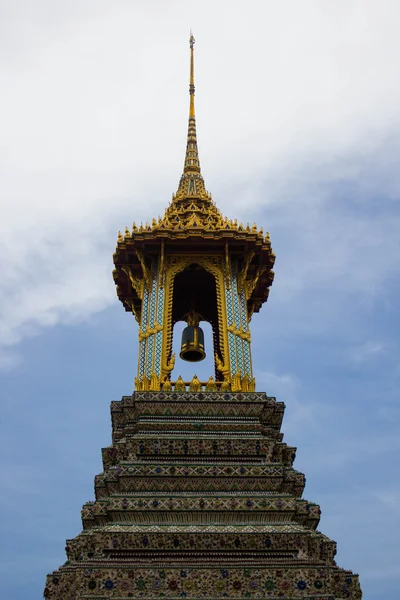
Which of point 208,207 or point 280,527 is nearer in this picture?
point 280,527

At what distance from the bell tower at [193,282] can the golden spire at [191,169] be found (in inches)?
2.9

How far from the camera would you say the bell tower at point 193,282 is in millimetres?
27078

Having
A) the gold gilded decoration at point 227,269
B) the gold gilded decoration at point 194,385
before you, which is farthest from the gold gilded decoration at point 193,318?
the gold gilded decoration at point 194,385

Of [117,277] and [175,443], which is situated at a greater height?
[117,277]

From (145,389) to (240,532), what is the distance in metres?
6.65

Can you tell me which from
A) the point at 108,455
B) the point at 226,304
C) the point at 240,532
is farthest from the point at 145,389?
the point at 240,532

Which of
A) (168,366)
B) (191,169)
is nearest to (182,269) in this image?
(168,366)

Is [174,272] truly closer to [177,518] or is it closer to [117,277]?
[117,277]

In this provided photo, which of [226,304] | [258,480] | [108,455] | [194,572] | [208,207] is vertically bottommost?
[194,572]

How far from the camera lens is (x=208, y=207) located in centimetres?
3150

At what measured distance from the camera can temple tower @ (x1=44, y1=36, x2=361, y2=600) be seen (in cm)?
1931

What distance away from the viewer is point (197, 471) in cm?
2252

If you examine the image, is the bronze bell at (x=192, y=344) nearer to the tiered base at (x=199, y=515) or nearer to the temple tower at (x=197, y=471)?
the temple tower at (x=197, y=471)

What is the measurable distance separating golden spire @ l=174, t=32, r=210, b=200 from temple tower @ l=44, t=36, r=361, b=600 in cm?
38
